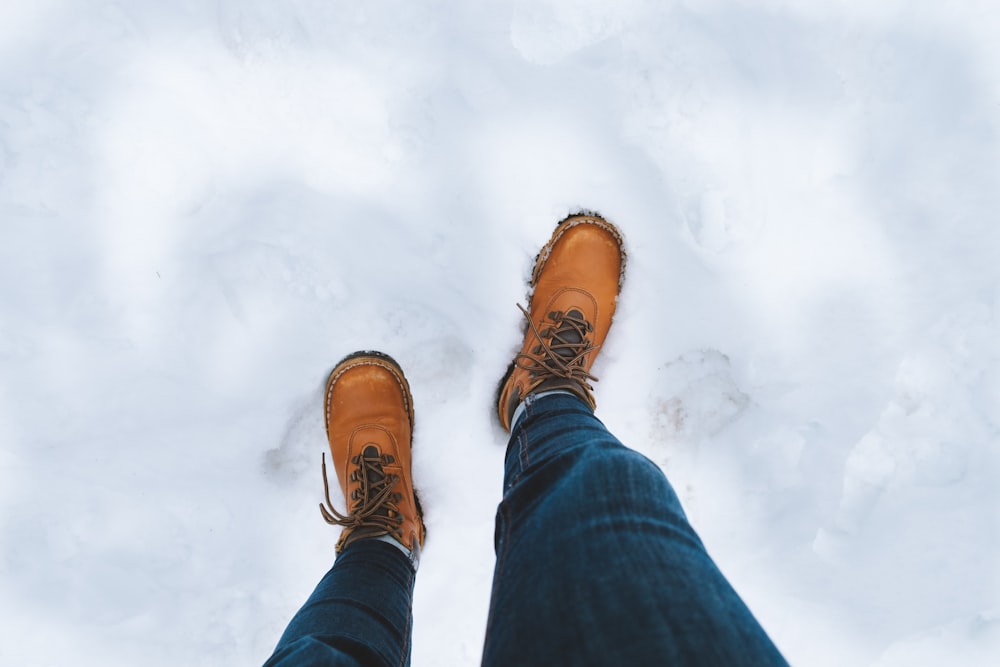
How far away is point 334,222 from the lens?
141 centimetres

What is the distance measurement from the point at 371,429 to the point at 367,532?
0.88 feet

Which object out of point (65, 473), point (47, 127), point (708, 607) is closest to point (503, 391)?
point (708, 607)

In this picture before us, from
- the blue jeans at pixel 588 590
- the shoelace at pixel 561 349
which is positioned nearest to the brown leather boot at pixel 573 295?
the shoelace at pixel 561 349

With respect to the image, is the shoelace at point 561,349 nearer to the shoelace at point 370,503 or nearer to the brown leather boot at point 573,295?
the brown leather boot at point 573,295

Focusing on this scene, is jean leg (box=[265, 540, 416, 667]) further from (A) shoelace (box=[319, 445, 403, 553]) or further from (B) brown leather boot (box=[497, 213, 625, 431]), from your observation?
(B) brown leather boot (box=[497, 213, 625, 431])

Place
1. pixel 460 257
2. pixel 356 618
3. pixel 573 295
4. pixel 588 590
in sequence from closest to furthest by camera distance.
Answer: pixel 588 590, pixel 356 618, pixel 460 257, pixel 573 295

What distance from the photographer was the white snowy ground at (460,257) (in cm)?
137

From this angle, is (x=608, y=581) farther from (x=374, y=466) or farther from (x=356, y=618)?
(x=374, y=466)

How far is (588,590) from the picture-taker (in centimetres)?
67

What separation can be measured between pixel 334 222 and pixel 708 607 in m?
1.09

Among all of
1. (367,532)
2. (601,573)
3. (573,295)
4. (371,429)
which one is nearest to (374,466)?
(371,429)

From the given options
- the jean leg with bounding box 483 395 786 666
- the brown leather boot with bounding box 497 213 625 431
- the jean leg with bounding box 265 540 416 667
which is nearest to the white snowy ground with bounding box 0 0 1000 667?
the brown leather boot with bounding box 497 213 625 431

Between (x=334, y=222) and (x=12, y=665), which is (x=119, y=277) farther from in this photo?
(x=12, y=665)

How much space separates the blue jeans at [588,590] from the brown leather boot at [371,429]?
0.38m
